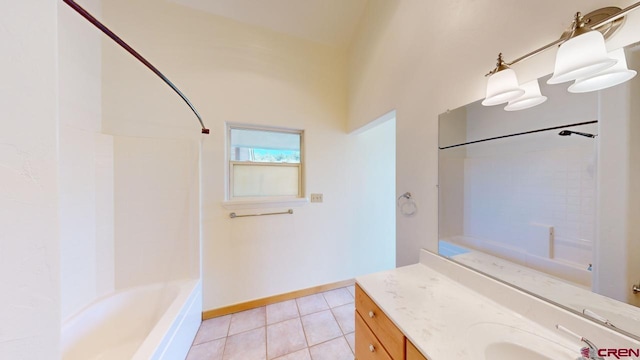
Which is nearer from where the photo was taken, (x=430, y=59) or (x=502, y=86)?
(x=502, y=86)

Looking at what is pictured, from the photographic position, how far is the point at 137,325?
1481 millimetres

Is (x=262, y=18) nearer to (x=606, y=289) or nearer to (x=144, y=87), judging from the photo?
(x=144, y=87)

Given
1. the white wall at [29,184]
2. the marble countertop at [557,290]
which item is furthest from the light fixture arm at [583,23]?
the white wall at [29,184]

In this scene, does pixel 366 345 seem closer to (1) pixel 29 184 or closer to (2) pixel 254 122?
(1) pixel 29 184

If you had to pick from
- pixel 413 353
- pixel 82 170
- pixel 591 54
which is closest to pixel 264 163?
pixel 82 170

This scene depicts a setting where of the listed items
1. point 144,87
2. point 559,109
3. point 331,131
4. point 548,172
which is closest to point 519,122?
point 559,109

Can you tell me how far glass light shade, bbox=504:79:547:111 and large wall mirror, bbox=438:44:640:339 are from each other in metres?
0.02

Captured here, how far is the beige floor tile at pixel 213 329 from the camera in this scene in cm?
161

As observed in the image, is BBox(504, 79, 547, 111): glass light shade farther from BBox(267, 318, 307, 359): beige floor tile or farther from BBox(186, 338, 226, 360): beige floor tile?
BBox(186, 338, 226, 360): beige floor tile

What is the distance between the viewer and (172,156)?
5.60 feet

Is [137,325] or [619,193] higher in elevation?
[619,193]

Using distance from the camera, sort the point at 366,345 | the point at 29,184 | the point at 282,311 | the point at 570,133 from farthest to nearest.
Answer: the point at 282,311
the point at 366,345
the point at 570,133
the point at 29,184

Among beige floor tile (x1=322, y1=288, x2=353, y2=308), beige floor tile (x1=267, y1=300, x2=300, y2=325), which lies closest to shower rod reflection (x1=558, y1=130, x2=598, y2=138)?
beige floor tile (x1=322, y1=288, x2=353, y2=308)

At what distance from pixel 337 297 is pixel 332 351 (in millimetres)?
678
